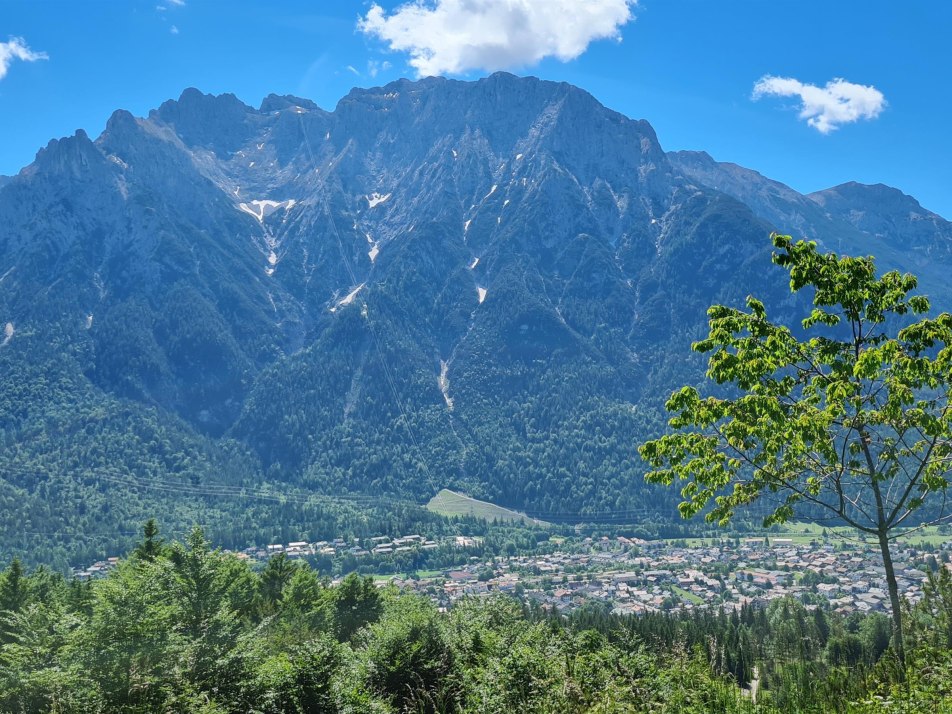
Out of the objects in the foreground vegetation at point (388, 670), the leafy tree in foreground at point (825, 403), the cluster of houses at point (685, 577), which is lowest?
the cluster of houses at point (685, 577)

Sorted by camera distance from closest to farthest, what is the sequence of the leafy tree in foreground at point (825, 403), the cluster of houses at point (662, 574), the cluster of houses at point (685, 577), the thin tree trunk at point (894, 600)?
the leafy tree in foreground at point (825, 403) → the thin tree trunk at point (894, 600) → the cluster of houses at point (685, 577) → the cluster of houses at point (662, 574)

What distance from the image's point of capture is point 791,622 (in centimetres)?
7894

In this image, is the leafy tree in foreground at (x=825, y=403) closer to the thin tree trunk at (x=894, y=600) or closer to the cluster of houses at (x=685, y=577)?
the thin tree trunk at (x=894, y=600)

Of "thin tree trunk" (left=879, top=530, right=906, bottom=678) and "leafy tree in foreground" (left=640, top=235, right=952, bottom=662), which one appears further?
"thin tree trunk" (left=879, top=530, right=906, bottom=678)

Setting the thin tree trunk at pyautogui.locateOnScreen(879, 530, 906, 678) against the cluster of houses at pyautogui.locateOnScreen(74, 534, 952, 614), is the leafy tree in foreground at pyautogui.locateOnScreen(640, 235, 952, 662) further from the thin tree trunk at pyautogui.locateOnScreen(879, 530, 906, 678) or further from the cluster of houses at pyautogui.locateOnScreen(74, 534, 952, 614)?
the cluster of houses at pyautogui.locateOnScreen(74, 534, 952, 614)

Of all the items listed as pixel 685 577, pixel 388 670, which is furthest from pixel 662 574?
pixel 388 670

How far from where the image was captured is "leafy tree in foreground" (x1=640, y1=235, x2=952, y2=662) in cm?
1309

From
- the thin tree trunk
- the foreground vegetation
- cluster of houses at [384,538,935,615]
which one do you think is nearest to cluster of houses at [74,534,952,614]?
cluster of houses at [384,538,935,615]

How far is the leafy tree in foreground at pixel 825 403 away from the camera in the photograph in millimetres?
13094

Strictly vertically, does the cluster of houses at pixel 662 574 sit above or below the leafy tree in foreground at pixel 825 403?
below

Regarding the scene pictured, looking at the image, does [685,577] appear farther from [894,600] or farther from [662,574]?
[894,600]

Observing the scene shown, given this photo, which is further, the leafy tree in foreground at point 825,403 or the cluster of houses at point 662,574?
the cluster of houses at point 662,574

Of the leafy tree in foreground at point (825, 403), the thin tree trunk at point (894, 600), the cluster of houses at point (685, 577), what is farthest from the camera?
the cluster of houses at point (685, 577)

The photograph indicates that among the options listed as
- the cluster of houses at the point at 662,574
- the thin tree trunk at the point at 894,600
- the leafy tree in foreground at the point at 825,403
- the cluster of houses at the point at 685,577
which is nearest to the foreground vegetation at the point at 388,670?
the thin tree trunk at the point at 894,600
